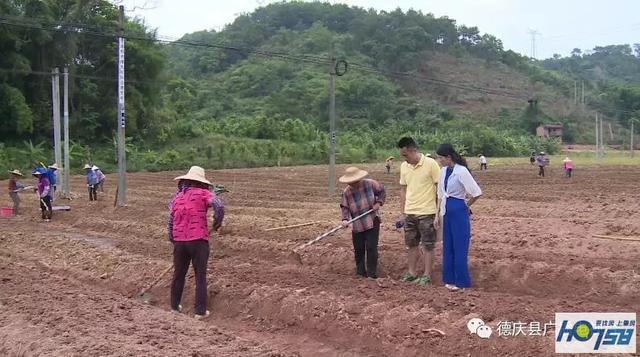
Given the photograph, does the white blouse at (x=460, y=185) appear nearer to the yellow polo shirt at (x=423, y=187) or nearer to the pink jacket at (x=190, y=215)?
the yellow polo shirt at (x=423, y=187)

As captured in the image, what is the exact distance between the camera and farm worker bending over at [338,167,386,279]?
798 centimetres

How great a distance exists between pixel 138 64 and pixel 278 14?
254ft

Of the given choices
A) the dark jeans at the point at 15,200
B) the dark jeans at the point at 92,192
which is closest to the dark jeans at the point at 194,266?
the dark jeans at the point at 15,200

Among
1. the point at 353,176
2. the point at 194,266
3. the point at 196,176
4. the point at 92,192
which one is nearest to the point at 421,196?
the point at 353,176

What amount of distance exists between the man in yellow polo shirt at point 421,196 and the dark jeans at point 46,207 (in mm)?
11266

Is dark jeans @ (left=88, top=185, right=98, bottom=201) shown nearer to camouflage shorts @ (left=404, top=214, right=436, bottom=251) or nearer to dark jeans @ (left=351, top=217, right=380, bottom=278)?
dark jeans @ (left=351, top=217, right=380, bottom=278)

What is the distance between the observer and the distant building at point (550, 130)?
275 feet

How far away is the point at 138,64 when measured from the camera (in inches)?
1945

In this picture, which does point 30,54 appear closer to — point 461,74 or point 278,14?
point 461,74

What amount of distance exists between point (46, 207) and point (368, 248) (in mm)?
10924

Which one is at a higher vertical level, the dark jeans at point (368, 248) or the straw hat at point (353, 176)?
the straw hat at point (353, 176)

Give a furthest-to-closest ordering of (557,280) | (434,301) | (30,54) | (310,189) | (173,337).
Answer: (30,54) < (310,189) < (557,280) < (434,301) < (173,337)

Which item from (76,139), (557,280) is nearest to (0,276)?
(557,280)

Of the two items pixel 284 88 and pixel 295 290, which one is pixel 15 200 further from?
pixel 284 88
